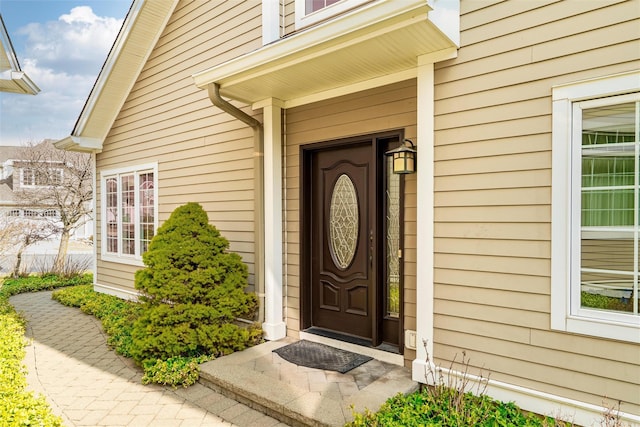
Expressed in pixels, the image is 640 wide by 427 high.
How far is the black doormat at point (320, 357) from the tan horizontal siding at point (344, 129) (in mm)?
335

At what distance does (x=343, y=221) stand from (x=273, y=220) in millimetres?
798

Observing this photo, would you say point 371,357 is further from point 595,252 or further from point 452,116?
point 452,116

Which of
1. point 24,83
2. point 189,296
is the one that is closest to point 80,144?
point 24,83

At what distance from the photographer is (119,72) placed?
640 centimetres

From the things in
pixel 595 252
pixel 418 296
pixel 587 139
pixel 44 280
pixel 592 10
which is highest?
pixel 592 10

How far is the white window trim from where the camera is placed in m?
3.72

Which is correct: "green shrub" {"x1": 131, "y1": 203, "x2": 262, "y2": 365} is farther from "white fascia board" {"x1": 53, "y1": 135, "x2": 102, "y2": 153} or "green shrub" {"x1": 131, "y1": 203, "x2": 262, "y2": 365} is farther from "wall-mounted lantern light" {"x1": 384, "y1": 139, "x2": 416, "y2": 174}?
"white fascia board" {"x1": 53, "y1": 135, "x2": 102, "y2": 153}

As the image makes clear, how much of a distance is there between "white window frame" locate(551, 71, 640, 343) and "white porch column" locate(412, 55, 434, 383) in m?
0.84

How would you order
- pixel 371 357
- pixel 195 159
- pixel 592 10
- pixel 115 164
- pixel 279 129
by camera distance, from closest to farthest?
pixel 592 10 → pixel 371 357 → pixel 279 129 → pixel 195 159 → pixel 115 164

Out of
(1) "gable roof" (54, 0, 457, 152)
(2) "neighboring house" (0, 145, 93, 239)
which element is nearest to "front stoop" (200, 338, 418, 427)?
(1) "gable roof" (54, 0, 457, 152)

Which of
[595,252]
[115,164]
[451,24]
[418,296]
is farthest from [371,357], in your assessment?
[115,164]

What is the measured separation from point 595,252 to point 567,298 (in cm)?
34

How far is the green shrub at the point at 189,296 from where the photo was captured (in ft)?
12.3

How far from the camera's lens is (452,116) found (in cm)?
293
